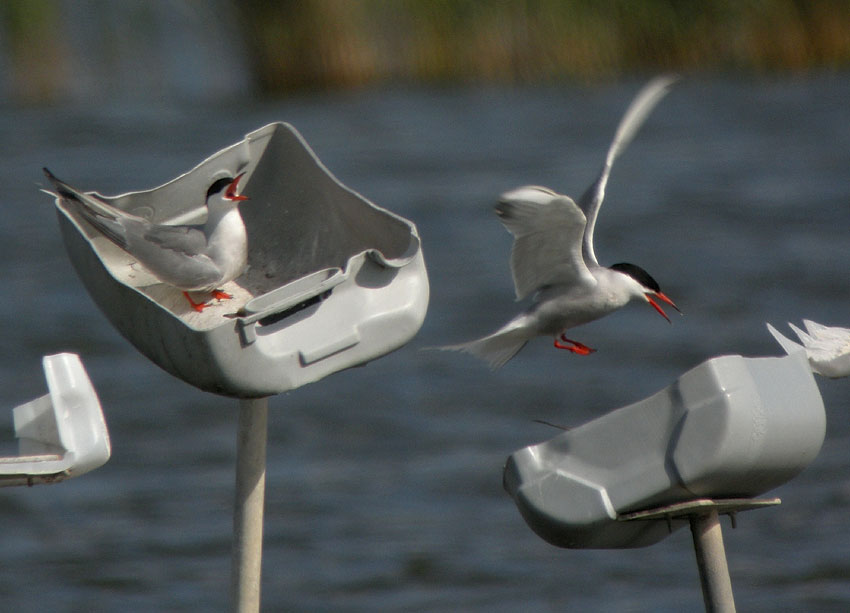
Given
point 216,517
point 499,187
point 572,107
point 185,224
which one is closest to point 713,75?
point 572,107

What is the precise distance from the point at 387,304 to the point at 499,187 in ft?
45.8

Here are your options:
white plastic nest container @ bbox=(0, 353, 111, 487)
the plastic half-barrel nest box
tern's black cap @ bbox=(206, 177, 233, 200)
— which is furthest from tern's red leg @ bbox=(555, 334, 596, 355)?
white plastic nest container @ bbox=(0, 353, 111, 487)

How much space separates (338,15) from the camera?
57.2 ft

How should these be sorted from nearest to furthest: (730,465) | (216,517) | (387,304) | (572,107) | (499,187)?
1. (730,465)
2. (387,304)
3. (216,517)
4. (499,187)
5. (572,107)

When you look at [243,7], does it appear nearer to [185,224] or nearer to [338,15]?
[338,15]

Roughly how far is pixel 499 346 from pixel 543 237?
1.67 ft

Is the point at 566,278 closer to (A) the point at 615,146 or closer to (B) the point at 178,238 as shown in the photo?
(A) the point at 615,146

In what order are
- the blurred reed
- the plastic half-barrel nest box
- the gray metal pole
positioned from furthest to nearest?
the blurred reed < the gray metal pole < the plastic half-barrel nest box

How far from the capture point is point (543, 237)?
3.78 meters

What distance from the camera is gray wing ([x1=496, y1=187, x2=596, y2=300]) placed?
11.3 ft

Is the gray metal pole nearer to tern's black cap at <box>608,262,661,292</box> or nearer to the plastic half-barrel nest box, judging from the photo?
the plastic half-barrel nest box

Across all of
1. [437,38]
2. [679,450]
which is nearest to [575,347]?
[679,450]

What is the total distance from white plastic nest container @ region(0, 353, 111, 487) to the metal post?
1.68ft

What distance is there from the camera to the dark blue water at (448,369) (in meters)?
8.34
